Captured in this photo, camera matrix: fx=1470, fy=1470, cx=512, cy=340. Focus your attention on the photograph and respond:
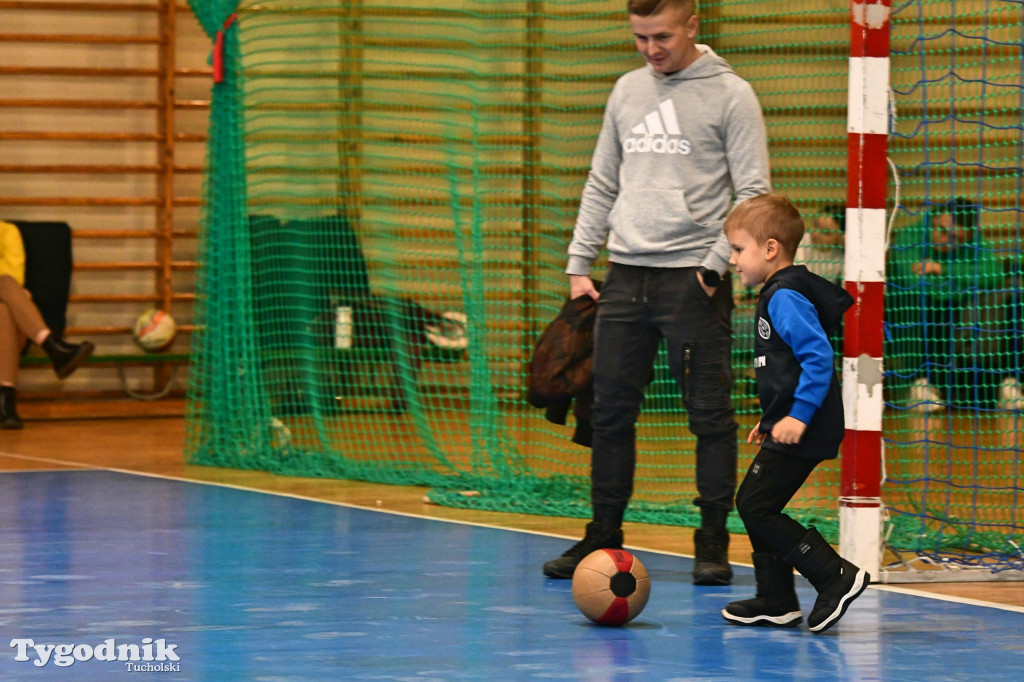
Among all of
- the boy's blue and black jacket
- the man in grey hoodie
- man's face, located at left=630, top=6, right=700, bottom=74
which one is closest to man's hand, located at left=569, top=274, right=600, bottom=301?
the man in grey hoodie

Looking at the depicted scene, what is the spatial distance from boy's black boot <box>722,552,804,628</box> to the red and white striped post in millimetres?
610

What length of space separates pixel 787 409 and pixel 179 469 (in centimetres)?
364

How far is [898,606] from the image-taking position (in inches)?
148

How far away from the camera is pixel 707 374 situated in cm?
395

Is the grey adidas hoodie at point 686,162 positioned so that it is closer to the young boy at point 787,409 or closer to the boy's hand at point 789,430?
the young boy at point 787,409

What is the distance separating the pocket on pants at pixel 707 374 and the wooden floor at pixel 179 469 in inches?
27.2

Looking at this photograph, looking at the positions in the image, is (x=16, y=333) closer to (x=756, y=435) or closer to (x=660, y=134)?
(x=660, y=134)

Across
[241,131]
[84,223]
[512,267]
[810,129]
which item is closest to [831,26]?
[810,129]

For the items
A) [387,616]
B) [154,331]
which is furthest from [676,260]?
[154,331]

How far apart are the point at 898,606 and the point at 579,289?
4.06 feet

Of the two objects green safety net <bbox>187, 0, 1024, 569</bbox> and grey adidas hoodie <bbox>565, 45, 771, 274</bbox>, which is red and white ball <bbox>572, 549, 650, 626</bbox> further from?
green safety net <bbox>187, 0, 1024, 569</bbox>

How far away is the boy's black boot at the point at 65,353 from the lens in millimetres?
8023

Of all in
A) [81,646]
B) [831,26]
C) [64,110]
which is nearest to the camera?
[81,646]

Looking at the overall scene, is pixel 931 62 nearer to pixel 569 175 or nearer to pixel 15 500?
pixel 569 175
